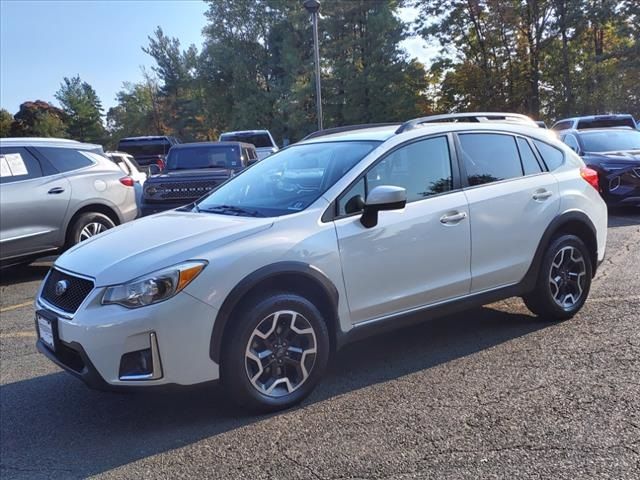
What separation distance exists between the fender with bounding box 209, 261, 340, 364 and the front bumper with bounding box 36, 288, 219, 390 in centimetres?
4

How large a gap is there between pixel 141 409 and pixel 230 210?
1.44 m

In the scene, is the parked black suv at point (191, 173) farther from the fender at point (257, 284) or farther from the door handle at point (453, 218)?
the fender at point (257, 284)

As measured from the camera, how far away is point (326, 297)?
12.2 feet

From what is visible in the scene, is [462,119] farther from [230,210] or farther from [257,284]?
[257,284]

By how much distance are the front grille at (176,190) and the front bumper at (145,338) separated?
6263 millimetres

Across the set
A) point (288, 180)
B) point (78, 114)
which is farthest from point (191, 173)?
point (78, 114)

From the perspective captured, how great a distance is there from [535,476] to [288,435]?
1.29 meters

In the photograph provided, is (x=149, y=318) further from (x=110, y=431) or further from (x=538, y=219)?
(x=538, y=219)

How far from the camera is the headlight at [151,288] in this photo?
129 inches

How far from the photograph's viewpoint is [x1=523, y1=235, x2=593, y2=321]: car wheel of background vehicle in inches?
193

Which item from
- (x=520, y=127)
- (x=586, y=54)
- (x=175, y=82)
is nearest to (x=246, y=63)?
(x=175, y=82)

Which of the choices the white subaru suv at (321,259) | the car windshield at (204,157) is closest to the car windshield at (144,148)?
the car windshield at (204,157)

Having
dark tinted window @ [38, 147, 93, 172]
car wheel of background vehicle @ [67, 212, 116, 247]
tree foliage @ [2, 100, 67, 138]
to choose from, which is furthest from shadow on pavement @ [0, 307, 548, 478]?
tree foliage @ [2, 100, 67, 138]

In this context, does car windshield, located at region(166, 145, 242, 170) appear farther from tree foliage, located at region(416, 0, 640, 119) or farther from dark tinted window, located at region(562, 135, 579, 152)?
tree foliage, located at region(416, 0, 640, 119)
